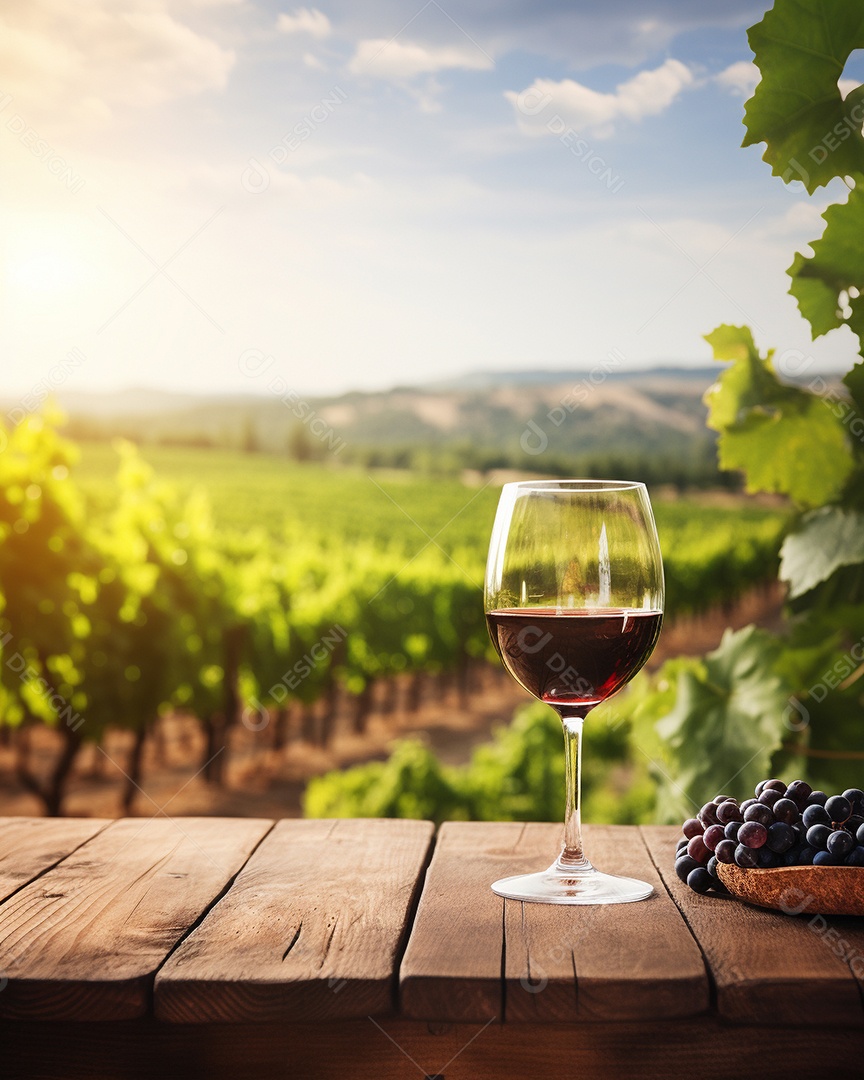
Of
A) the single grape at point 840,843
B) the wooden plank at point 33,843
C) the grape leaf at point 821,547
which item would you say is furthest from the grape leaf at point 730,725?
the wooden plank at point 33,843

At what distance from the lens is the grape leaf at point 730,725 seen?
1.64 meters

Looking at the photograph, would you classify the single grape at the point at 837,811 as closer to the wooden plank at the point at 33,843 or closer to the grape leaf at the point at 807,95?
the wooden plank at the point at 33,843

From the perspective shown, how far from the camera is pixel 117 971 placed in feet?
2.77

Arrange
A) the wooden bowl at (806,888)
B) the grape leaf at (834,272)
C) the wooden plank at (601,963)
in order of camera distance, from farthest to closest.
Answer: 1. the grape leaf at (834,272)
2. the wooden bowl at (806,888)
3. the wooden plank at (601,963)

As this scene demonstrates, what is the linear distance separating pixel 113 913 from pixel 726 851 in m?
0.60

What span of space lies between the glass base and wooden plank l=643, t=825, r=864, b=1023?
0.07 metres

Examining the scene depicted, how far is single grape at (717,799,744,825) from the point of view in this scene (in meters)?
1.06

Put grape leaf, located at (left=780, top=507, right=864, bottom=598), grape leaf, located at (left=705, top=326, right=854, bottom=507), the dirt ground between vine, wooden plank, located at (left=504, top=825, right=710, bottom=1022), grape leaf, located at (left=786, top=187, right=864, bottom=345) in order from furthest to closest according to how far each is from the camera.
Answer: the dirt ground between vine < grape leaf, located at (left=705, top=326, right=854, bottom=507) < grape leaf, located at (left=780, top=507, right=864, bottom=598) < grape leaf, located at (left=786, top=187, right=864, bottom=345) < wooden plank, located at (left=504, top=825, right=710, bottom=1022)

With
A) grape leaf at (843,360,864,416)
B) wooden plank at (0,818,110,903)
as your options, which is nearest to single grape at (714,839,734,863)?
wooden plank at (0,818,110,903)

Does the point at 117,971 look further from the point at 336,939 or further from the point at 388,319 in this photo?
the point at 388,319

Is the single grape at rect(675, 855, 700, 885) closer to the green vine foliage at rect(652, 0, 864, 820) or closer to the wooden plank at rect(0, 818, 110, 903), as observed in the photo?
the green vine foliage at rect(652, 0, 864, 820)

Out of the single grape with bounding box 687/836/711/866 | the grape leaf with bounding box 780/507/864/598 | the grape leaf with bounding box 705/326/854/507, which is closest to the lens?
the single grape with bounding box 687/836/711/866

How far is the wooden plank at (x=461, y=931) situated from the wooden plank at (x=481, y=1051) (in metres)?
0.05

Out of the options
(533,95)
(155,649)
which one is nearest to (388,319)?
(155,649)
